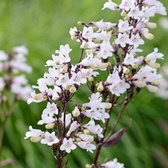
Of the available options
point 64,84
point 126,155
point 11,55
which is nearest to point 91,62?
point 64,84

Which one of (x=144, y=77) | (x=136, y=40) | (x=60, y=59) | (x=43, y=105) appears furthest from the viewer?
(x=43, y=105)

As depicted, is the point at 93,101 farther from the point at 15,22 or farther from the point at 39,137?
the point at 15,22

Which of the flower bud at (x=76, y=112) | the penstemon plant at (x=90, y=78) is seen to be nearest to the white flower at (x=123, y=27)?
the penstemon plant at (x=90, y=78)

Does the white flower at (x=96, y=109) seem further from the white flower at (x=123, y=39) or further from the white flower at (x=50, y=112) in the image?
the white flower at (x=123, y=39)

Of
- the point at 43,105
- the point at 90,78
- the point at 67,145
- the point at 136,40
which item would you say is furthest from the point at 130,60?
the point at 43,105

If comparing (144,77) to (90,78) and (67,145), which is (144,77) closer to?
(90,78)

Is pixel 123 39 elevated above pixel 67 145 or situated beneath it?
elevated above

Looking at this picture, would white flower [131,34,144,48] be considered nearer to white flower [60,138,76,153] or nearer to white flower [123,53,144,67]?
white flower [123,53,144,67]
